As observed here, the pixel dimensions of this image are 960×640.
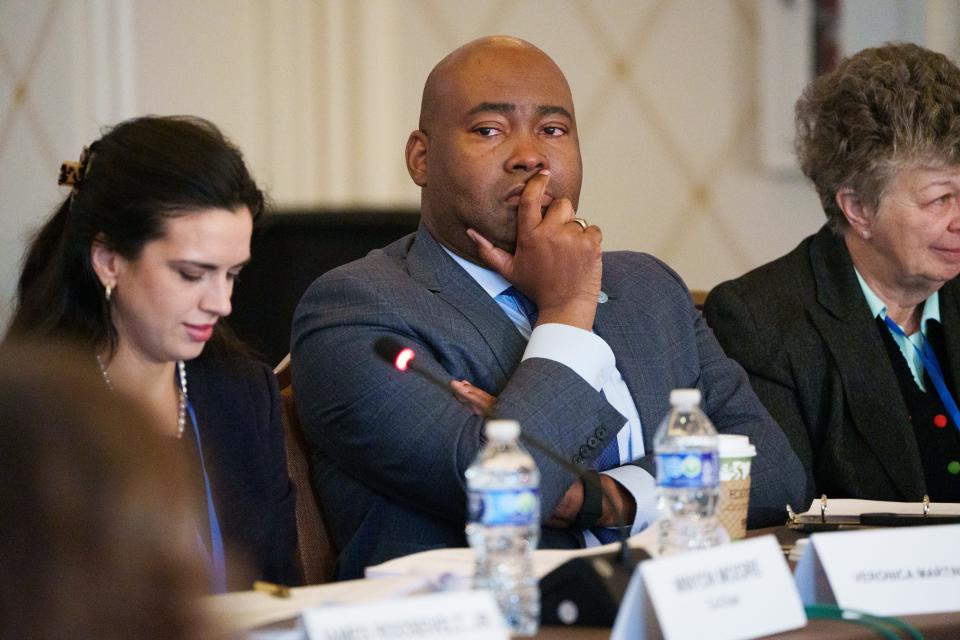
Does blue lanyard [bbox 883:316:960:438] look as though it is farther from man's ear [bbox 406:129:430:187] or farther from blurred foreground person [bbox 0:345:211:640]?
blurred foreground person [bbox 0:345:211:640]

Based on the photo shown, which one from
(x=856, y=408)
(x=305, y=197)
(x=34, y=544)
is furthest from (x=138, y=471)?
(x=305, y=197)

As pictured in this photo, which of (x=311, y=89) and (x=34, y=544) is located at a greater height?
(x=311, y=89)

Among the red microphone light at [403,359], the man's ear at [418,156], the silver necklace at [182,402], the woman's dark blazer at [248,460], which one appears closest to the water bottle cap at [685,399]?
the red microphone light at [403,359]

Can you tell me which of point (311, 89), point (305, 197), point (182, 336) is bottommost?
point (182, 336)

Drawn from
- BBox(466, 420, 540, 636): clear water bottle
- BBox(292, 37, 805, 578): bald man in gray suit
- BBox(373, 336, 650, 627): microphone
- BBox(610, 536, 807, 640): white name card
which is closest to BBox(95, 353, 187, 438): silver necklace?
BBox(292, 37, 805, 578): bald man in gray suit

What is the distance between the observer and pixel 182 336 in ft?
6.57

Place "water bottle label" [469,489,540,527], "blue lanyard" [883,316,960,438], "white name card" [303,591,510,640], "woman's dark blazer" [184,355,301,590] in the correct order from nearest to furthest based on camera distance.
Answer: "white name card" [303,591,510,640], "water bottle label" [469,489,540,527], "woman's dark blazer" [184,355,301,590], "blue lanyard" [883,316,960,438]

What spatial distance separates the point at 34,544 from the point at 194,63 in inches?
121

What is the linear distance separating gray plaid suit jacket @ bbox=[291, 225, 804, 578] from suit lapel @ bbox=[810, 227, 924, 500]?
0.31 metres

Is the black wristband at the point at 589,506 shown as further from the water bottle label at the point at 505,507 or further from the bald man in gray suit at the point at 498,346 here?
the water bottle label at the point at 505,507

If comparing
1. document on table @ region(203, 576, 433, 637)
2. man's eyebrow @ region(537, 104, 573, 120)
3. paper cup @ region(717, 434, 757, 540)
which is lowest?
document on table @ region(203, 576, 433, 637)

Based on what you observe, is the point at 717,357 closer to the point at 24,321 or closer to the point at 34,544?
the point at 24,321

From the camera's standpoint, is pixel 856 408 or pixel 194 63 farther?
pixel 194 63

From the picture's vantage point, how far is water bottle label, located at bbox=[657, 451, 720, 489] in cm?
162
